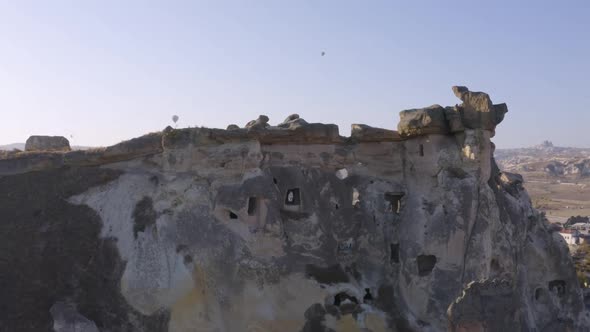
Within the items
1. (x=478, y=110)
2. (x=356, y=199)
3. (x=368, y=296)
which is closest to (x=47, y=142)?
(x=356, y=199)

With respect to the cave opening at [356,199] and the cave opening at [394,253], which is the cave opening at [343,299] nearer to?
the cave opening at [394,253]

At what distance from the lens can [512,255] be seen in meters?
14.2

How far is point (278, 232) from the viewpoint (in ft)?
43.7

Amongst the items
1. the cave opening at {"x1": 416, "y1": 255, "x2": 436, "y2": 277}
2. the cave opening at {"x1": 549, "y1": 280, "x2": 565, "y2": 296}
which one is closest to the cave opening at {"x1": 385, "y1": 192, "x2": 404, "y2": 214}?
the cave opening at {"x1": 416, "y1": 255, "x2": 436, "y2": 277}

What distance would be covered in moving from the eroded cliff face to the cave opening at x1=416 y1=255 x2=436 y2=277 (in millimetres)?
44

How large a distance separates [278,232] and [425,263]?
138 inches

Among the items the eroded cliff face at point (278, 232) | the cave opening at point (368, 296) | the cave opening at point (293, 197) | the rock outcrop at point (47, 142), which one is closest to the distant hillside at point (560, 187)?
the eroded cliff face at point (278, 232)

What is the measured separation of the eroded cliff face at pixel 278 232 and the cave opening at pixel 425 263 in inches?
1.7

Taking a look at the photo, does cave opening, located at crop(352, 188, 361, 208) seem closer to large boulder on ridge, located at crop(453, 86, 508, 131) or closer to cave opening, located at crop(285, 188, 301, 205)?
cave opening, located at crop(285, 188, 301, 205)

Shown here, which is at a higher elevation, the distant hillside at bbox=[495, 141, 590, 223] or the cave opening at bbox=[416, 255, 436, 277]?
the cave opening at bbox=[416, 255, 436, 277]

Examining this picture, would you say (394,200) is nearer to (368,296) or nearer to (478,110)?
(368,296)

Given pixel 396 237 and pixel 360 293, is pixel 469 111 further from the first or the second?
pixel 360 293

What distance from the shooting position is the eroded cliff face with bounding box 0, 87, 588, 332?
489 inches

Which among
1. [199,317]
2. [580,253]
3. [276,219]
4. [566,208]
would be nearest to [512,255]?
[276,219]
